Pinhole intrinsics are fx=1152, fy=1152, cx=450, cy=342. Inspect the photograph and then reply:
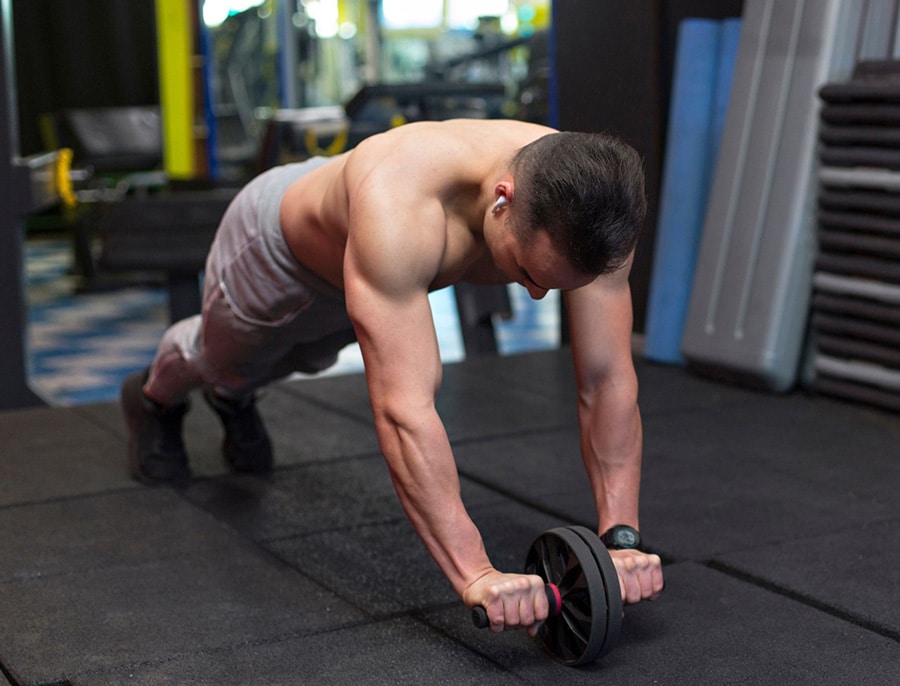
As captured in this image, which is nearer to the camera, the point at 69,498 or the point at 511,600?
the point at 511,600

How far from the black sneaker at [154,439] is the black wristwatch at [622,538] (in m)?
1.16

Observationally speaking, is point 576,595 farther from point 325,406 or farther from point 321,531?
point 325,406

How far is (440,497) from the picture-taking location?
1479 millimetres

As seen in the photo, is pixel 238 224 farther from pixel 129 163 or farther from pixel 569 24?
pixel 129 163

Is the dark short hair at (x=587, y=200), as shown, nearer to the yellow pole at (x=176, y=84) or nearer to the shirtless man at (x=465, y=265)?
the shirtless man at (x=465, y=265)

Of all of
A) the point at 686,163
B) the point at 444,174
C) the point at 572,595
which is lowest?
the point at 572,595

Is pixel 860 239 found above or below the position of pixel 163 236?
above

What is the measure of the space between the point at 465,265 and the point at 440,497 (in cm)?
36

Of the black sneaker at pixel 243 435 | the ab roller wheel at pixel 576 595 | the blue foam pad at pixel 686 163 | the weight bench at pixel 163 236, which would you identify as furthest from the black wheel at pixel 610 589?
the weight bench at pixel 163 236

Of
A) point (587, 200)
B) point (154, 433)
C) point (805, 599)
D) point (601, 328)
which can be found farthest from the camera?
point (154, 433)

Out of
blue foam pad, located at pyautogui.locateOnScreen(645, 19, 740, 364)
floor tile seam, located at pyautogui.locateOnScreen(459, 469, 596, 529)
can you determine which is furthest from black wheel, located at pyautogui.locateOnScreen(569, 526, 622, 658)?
blue foam pad, located at pyautogui.locateOnScreen(645, 19, 740, 364)

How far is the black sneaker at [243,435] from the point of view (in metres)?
2.45

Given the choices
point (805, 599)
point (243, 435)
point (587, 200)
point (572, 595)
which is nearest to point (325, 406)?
point (243, 435)

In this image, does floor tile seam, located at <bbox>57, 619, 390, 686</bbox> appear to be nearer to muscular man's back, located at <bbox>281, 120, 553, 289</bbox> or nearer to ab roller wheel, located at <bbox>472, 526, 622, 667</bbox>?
ab roller wheel, located at <bbox>472, 526, 622, 667</bbox>
